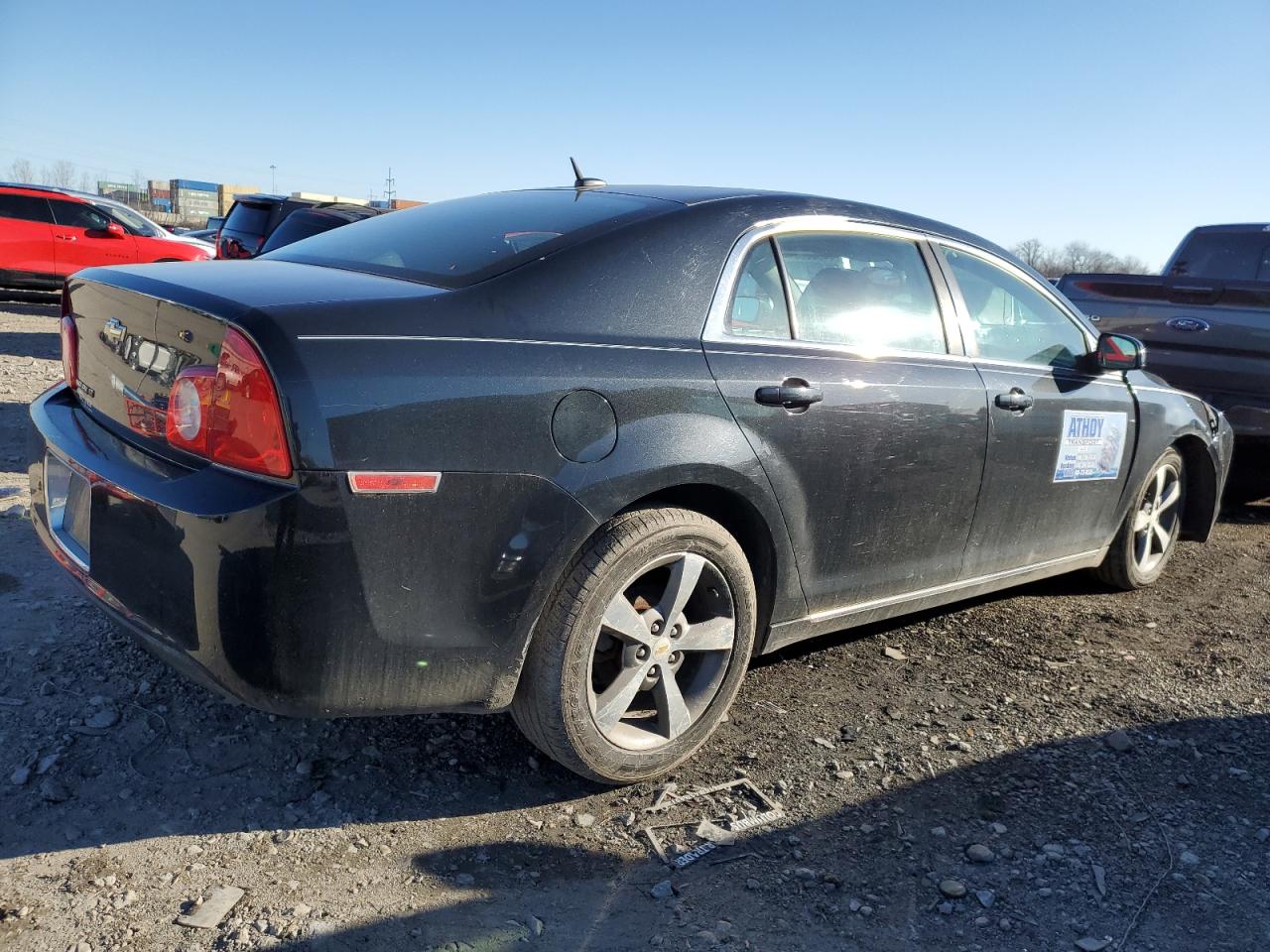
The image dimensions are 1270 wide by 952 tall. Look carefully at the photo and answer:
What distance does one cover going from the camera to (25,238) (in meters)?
13.4

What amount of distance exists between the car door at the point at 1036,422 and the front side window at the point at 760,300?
35.8 inches

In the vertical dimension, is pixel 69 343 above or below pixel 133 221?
below

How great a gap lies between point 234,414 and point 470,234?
1052 millimetres

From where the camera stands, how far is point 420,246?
2.99 metres

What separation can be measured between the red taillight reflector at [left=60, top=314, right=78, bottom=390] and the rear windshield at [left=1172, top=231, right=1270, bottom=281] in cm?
829

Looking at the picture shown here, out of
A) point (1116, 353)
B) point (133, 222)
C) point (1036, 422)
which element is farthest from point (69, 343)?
point (133, 222)

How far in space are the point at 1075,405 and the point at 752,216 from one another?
68.5 inches

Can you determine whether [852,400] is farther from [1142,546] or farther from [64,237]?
[64,237]

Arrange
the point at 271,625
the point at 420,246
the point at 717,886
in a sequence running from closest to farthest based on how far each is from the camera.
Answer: the point at 271,625, the point at 717,886, the point at 420,246

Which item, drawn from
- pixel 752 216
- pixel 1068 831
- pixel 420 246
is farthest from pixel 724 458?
pixel 1068 831

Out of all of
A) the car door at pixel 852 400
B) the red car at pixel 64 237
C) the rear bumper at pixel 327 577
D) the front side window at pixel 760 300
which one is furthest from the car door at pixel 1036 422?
the red car at pixel 64 237

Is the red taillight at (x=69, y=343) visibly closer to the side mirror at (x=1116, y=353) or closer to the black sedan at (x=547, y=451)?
the black sedan at (x=547, y=451)

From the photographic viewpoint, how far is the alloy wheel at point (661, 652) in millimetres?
2748

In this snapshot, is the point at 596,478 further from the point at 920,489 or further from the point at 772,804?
the point at 920,489
